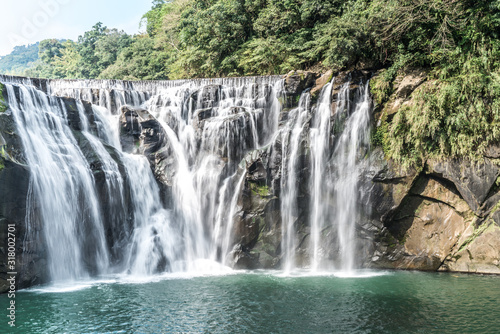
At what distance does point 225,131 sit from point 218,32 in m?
12.2

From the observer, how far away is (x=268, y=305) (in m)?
10.3

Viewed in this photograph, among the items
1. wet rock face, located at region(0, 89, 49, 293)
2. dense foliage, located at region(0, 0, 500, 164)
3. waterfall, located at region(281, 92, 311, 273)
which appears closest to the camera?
wet rock face, located at region(0, 89, 49, 293)

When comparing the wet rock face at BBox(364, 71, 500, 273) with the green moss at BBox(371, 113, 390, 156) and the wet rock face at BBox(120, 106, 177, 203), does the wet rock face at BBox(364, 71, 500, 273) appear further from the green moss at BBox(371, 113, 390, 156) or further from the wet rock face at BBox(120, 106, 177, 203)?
the wet rock face at BBox(120, 106, 177, 203)

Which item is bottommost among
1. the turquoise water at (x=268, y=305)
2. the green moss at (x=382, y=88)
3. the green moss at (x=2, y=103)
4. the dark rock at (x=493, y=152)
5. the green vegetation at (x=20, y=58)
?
the turquoise water at (x=268, y=305)

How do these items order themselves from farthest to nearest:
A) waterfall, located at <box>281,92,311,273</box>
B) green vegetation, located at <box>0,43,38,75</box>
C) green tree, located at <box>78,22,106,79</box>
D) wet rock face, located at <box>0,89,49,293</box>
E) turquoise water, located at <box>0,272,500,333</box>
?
green vegetation, located at <box>0,43,38,75</box>
green tree, located at <box>78,22,106,79</box>
waterfall, located at <box>281,92,311,273</box>
wet rock face, located at <box>0,89,49,293</box>
turquoise water, located at <box>0,272,500,333</box>

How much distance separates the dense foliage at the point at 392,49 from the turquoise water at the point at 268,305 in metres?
5.44

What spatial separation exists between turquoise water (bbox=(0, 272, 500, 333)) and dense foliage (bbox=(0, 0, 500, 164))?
5.44 meters

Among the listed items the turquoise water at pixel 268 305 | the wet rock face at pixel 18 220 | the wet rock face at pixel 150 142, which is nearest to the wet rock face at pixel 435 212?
the turquoise water at pixel 268 305

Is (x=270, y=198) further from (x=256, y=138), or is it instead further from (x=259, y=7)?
(x=259, y=7)

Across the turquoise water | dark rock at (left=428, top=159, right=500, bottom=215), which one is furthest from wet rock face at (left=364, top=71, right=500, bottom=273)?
the turquoise water

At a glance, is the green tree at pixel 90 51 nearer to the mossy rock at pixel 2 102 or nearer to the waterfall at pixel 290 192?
the mossy rock at pixel 2 102

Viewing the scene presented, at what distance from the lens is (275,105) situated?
17.7m

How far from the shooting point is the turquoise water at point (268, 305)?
885 cm

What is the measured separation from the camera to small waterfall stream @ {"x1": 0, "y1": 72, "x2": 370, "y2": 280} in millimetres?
13789
